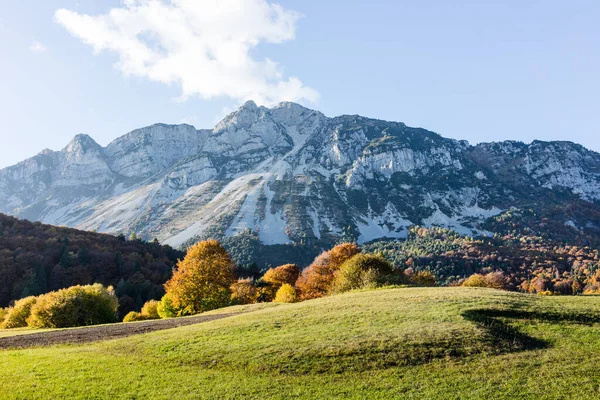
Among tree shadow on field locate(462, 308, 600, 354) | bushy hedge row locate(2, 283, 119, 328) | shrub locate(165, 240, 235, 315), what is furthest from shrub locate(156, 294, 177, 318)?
tree shadow on field locate(462, 308, 600, 354)

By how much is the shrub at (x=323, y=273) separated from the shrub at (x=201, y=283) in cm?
2522

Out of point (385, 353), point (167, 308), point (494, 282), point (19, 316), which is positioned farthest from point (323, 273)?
point (494, 282)

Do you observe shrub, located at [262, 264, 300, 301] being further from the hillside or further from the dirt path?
the dirt path

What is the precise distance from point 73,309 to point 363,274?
147 ft

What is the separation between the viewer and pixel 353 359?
23328mm

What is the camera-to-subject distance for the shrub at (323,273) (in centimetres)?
9325

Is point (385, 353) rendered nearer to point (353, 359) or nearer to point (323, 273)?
point (353, 359)

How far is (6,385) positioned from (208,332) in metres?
14.8

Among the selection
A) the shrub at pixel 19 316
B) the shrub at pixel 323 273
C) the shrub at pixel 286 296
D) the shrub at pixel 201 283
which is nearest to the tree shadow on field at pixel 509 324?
the shrub at pixel 201 283

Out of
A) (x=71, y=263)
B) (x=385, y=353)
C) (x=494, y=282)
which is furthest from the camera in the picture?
(x=494, y=282)

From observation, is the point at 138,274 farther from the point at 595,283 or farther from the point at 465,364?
the point at 595,283

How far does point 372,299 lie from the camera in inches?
1645

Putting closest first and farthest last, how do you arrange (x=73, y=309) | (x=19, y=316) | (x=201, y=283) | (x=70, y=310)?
(x=70, y=310) → (x=73, y=309) → (x=19, y=316) → (x=201, y=283)

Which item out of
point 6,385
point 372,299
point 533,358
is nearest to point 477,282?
point 372,299
